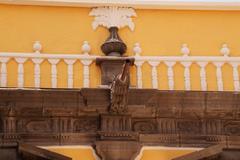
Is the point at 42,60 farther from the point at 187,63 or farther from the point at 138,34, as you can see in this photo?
the point at 187,63

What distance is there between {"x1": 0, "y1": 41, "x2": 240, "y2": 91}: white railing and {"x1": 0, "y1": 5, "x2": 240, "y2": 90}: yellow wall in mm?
51

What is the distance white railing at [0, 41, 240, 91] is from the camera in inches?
399

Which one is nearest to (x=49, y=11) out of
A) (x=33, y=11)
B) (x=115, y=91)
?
(x=33, y=11)

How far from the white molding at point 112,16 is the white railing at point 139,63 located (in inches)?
12.5

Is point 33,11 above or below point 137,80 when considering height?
above

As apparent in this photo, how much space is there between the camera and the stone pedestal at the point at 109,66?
10.1m

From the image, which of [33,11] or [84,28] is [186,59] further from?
[33,11]

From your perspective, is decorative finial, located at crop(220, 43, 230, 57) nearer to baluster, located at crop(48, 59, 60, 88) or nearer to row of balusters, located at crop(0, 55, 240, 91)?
row of balusters, located at crop(0, 55, 240, 91)

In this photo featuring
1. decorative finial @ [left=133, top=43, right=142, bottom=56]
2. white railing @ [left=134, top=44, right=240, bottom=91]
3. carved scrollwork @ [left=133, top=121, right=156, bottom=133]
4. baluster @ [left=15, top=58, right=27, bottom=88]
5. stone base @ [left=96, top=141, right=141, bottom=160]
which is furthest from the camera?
decorative finial @ [left=133, top=43, right=142, bottom=56]

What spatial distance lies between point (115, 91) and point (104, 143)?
60 cm

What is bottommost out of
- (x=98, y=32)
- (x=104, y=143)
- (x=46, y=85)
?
(x=104, y=143)

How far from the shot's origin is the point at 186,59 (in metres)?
10.4

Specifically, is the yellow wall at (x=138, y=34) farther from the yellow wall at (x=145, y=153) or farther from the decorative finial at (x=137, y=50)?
the yellow wall at (x=145, y=153)

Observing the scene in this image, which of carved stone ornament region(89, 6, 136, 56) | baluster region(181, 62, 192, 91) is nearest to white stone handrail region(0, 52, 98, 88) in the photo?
carved stone ornament region(89, 6, 136, 56)
